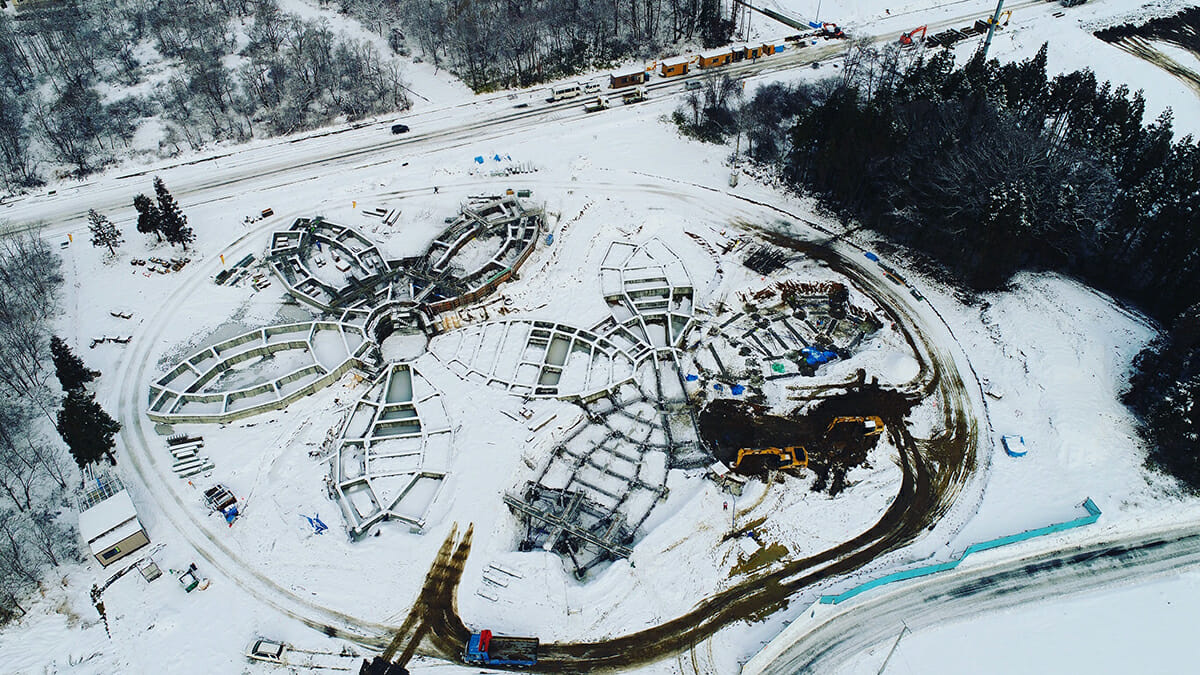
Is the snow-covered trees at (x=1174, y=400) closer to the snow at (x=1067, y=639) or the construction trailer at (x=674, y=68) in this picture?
the snow at (x=1067, y=639)

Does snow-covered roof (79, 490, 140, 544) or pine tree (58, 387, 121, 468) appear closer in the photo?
snow-covered roof (79, 490, 140, 544)

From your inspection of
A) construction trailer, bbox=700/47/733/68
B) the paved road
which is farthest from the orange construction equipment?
the paved road

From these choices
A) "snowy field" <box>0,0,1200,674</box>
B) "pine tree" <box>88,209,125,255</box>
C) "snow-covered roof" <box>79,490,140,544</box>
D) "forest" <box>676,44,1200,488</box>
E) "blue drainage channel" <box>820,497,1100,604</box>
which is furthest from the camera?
"pine tree" <box>88,209,125,255</box>

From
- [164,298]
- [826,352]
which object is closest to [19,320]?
[164,298]

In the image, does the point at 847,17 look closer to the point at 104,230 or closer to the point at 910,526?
the point at 910,526

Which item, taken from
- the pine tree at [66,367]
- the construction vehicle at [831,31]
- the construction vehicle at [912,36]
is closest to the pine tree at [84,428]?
the pine tree at [66,367]

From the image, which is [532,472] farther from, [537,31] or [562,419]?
[537,31]

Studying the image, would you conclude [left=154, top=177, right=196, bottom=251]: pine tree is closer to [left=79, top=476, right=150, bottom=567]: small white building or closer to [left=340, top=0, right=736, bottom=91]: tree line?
[left=79, top=476, right=150, bottom=567]: small white building

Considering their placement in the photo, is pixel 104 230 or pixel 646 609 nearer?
pixel 646 609
